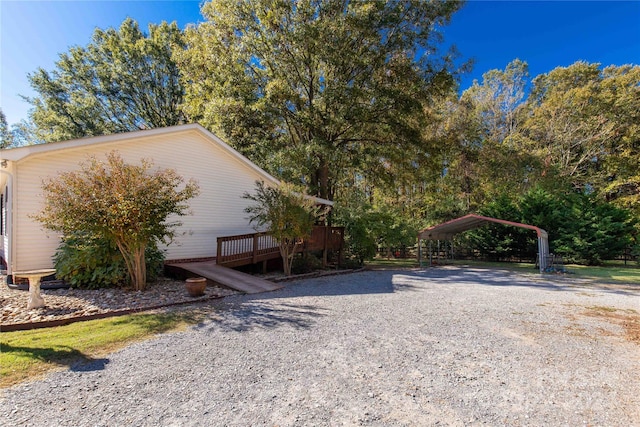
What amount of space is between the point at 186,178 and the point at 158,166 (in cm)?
101

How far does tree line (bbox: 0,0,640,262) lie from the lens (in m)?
14.9

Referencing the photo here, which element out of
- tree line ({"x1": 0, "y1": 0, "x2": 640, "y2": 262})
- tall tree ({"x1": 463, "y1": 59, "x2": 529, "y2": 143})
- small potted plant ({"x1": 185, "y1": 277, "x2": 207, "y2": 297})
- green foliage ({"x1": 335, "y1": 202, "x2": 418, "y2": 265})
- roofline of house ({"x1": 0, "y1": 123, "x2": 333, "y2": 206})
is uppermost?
tall tree ({"x1": 463, "y1": 59, "x2": 529, "y2": 143})

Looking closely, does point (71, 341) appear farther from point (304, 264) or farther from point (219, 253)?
point (304, 264)

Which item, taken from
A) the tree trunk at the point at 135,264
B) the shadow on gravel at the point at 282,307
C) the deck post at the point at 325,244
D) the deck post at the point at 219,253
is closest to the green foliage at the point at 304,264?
the deck post at the point at 325,244

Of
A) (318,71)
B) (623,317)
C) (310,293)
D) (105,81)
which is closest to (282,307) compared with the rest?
(310,293)

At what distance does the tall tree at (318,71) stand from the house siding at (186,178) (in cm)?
353

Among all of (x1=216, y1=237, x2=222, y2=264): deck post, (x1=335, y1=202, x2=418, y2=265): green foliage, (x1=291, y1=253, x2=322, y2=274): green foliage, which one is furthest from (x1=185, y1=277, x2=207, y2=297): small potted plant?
(x1=335, y1=202, x2=418, y2=265): green foliage

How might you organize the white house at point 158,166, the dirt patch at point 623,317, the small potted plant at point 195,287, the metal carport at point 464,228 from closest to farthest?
the dirt patch at point 623,317, the small potted plant at point 195,287, the white house at point 158,166, the metal carport at point 464,228

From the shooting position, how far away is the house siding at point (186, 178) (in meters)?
8.09

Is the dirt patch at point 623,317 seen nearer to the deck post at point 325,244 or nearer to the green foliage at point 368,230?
the deck post at point 325,244

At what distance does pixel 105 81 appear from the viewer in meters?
23.6

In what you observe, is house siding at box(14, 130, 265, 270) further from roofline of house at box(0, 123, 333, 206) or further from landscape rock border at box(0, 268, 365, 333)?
landscape rock border at box(0, 268, 365, 333)

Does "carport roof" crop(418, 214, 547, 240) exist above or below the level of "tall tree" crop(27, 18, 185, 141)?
below

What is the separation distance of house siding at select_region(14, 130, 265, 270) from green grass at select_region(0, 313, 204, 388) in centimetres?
409
